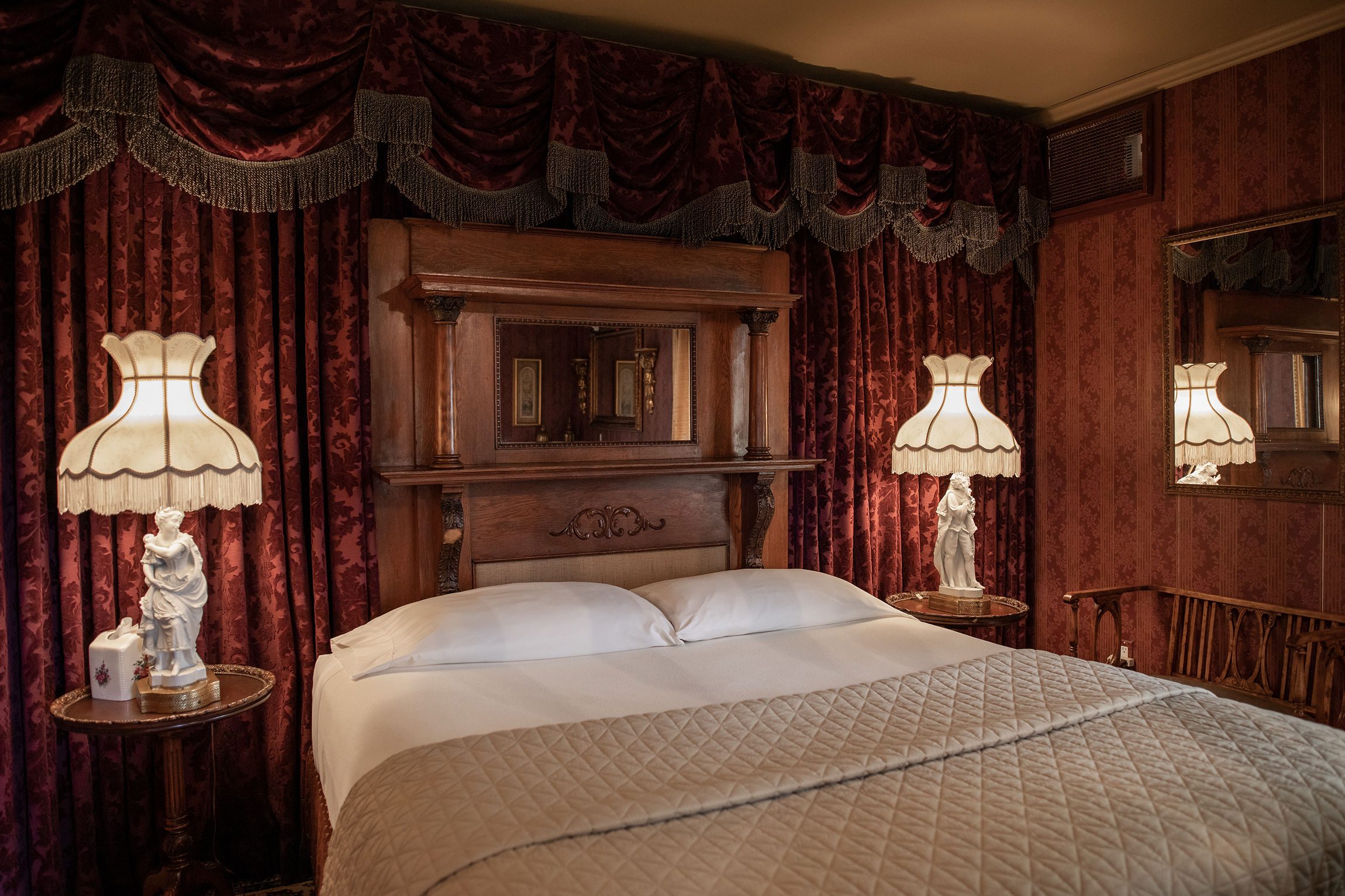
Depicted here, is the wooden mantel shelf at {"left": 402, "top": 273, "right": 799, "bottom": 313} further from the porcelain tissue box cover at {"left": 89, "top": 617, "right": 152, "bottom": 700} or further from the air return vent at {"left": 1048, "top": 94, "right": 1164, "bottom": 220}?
the air return vent at {"left": 1048, "top": 94, "right": 1164, "bottom": 220}

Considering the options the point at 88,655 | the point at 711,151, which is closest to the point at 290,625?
the point at 88,655

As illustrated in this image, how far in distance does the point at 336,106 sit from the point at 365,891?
7.21 feet

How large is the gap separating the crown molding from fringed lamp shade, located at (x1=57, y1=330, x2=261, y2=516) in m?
3.44

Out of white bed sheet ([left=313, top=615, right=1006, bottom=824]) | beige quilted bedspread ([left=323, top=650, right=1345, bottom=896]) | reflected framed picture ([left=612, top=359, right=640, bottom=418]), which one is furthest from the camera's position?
reflected framed picture ([left=612, top=359, right=640, bottom=418])

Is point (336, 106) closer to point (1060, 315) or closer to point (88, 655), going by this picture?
point (88, 655)

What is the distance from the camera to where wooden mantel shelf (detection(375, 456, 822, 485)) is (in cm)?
281

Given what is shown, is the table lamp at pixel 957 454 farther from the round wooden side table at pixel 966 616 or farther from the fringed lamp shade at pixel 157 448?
the fringed lamp shade at pixel 157 448

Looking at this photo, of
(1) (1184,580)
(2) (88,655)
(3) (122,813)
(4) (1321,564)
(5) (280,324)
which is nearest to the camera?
(2) (88,655)

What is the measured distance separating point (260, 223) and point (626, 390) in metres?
1.27

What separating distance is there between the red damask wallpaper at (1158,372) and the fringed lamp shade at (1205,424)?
9cm

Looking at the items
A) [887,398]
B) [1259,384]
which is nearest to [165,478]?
[887,398]

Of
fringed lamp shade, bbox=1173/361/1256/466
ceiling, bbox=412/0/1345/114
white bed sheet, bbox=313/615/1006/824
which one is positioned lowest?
white bed sheet, bbox=313/615/1006/824

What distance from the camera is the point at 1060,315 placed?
4074mm

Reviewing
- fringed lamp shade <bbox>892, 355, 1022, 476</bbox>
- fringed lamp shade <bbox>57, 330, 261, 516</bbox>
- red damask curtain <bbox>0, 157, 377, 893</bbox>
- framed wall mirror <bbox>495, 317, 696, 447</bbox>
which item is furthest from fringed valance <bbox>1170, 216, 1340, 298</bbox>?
fringed lamp shade <bbox>57, 330, 261, 516</bbox>
